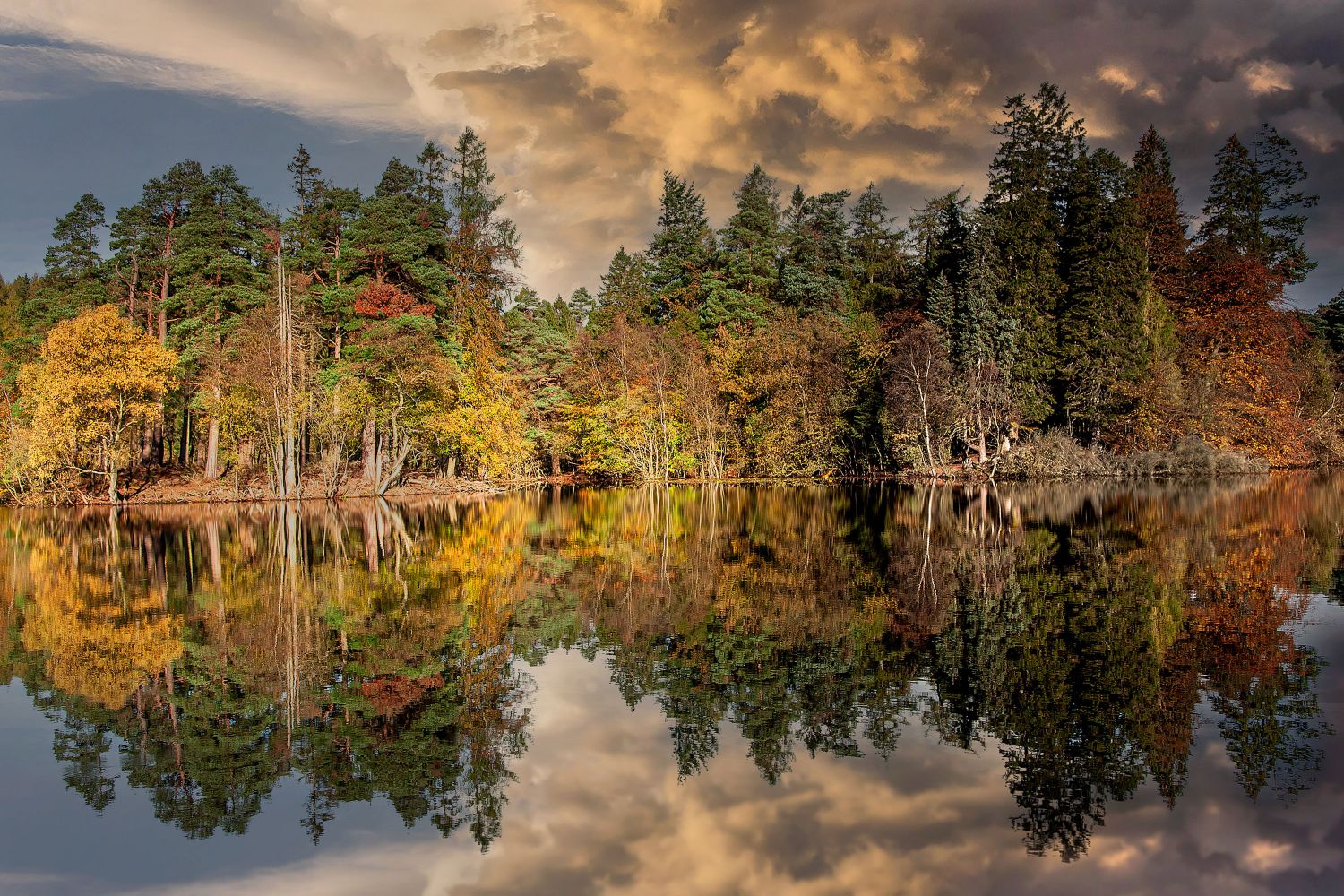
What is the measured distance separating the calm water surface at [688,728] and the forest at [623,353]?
76.4 ft

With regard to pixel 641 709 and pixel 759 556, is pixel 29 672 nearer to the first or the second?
pixel 641 709

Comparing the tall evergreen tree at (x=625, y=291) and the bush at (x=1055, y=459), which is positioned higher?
the tall evergreen tree at (x=625, y=291)

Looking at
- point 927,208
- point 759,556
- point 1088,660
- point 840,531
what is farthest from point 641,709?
point 927,208

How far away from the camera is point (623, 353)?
156 ft

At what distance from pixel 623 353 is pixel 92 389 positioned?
25.6 meters

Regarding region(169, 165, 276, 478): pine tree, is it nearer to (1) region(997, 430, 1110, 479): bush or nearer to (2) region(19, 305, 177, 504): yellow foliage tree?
(2) region(19, 305, 177, 504): yellow foliage tree

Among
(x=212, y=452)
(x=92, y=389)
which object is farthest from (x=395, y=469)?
(x=92, y=389)

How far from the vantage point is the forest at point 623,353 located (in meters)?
37.6

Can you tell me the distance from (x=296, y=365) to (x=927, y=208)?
150 ft

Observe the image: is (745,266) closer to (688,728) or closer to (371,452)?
(371,452)

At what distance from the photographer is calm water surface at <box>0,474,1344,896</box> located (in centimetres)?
555

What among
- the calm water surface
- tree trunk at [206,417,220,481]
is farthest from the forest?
the calm water surface

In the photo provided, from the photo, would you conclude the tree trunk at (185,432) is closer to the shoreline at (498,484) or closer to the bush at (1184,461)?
the shoreline at (498,484)

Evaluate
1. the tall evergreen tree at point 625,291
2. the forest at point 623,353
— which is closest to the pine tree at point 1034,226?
the forest at point 623,353
